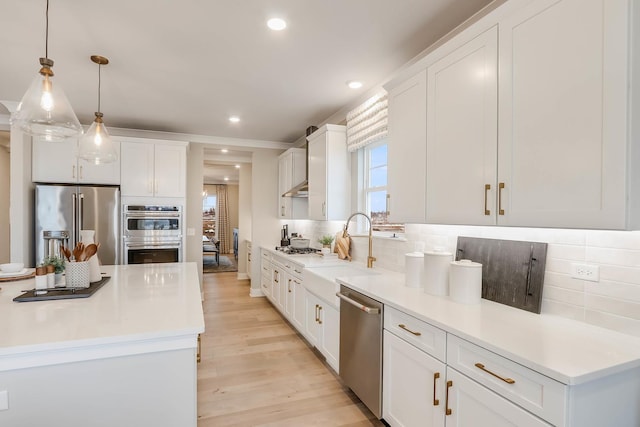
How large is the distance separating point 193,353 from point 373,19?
217cm

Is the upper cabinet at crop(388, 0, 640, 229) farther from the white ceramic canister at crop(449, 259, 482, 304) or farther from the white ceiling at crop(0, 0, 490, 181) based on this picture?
the white ceiling at crop(0, 0, 490, 181)

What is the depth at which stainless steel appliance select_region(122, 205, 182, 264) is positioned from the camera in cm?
416

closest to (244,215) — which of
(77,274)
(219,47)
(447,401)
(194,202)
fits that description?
(194,202)

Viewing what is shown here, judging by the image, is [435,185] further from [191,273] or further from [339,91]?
[191,273]

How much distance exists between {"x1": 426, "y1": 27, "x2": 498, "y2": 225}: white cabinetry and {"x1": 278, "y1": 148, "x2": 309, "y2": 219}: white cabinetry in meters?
2.88

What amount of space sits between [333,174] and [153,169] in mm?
2493

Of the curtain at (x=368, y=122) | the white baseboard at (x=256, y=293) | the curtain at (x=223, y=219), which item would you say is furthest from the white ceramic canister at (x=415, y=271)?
the curtain at (x=223, y=219)

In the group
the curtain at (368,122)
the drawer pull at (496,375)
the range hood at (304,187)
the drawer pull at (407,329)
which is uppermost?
the curtain at (368,122)

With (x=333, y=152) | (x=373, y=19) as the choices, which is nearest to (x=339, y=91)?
(x=333, y=152)

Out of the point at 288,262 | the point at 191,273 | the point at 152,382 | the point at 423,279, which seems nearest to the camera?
the point at 152,382

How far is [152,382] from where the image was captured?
1.40 meters

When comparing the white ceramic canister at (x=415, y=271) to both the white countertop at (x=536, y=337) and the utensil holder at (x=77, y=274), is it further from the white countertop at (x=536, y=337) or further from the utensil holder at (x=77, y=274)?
the utensil holder at (x=77, y=274)

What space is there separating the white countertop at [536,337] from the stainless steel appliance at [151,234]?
3379 mm

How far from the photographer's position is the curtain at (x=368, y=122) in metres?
2.92
